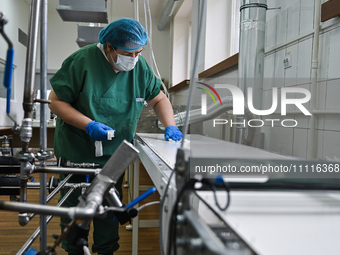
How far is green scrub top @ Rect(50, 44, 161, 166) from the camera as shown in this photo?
1363 mm

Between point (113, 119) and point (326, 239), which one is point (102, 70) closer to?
point (113, 119)

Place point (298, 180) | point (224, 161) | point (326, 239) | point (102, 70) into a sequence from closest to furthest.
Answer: point (326, 239), point (298, 180), point (224, 161), point (102, 70)

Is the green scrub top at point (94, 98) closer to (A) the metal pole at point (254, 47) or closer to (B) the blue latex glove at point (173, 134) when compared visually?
(B) the blue latex glove at point (173, 134)

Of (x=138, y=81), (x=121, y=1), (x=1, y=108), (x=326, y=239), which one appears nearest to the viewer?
(x=326, y=239)

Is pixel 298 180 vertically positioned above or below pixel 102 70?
below

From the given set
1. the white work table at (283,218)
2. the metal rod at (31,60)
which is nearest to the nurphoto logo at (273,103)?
the white work table at (283,218)

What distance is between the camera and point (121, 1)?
17.1 feet

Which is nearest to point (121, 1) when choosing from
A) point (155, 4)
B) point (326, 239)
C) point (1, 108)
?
point (155, 4)

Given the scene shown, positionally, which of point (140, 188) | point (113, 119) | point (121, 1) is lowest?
point (140, 188)

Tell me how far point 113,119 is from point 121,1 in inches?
173

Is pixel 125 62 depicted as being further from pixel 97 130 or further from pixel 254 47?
pixel 254 47

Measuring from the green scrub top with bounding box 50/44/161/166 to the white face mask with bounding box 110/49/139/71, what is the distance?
0.20ft

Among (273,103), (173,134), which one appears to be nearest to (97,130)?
(173,134)

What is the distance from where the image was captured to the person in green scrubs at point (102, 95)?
131cm
